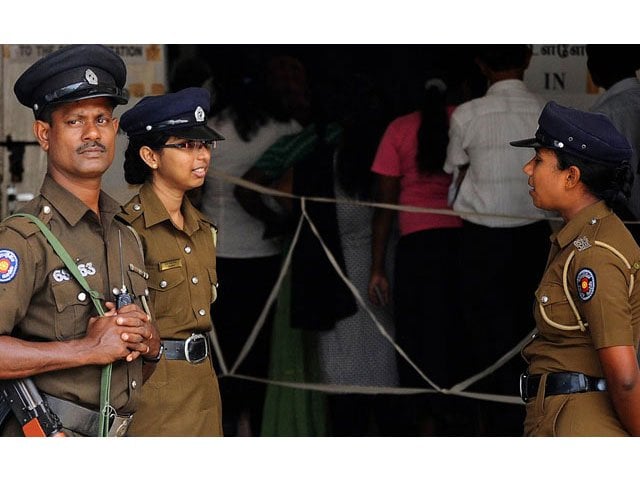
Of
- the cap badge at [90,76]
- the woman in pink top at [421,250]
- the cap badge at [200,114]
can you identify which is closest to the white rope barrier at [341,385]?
the woman in pink top at [421,250]

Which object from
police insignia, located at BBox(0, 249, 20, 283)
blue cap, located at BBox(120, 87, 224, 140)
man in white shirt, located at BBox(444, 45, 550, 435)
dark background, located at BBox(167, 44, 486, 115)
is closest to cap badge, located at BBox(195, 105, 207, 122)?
blue cap, located at BBox(120, 87, 224, 140)

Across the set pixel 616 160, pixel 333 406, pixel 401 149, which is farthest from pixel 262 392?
pixel 616 160

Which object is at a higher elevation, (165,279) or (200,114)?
(200,114)

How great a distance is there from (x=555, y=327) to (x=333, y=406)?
77.1 inches

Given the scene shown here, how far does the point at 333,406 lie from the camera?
6469mm

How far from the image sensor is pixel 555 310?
474 centimetres

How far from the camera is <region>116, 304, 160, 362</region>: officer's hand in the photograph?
446 centimetres

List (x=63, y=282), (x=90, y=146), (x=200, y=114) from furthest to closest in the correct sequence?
(x=200, y=114) → (x=90, y=146) → (x=63, y=282)

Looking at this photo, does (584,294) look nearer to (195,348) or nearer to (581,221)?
(581,221)

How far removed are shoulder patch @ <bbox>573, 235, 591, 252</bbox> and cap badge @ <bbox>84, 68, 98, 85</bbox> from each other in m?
1.76

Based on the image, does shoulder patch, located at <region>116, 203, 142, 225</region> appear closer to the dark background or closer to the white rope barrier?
the white rope barrier

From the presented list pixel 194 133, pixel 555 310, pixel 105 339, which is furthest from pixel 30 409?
pixel 555 310

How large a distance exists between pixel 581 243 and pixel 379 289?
183 centimetres

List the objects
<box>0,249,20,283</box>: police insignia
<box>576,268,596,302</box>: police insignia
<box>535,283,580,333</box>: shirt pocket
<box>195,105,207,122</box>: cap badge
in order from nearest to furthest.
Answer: <box>0,249,20,283</box>: police insignia < <box>576,268,596,302</box>: police insignia < <box>535,283,580,333</box>: shirt pocket < <box>195,105,207,122</box>: cap badge
